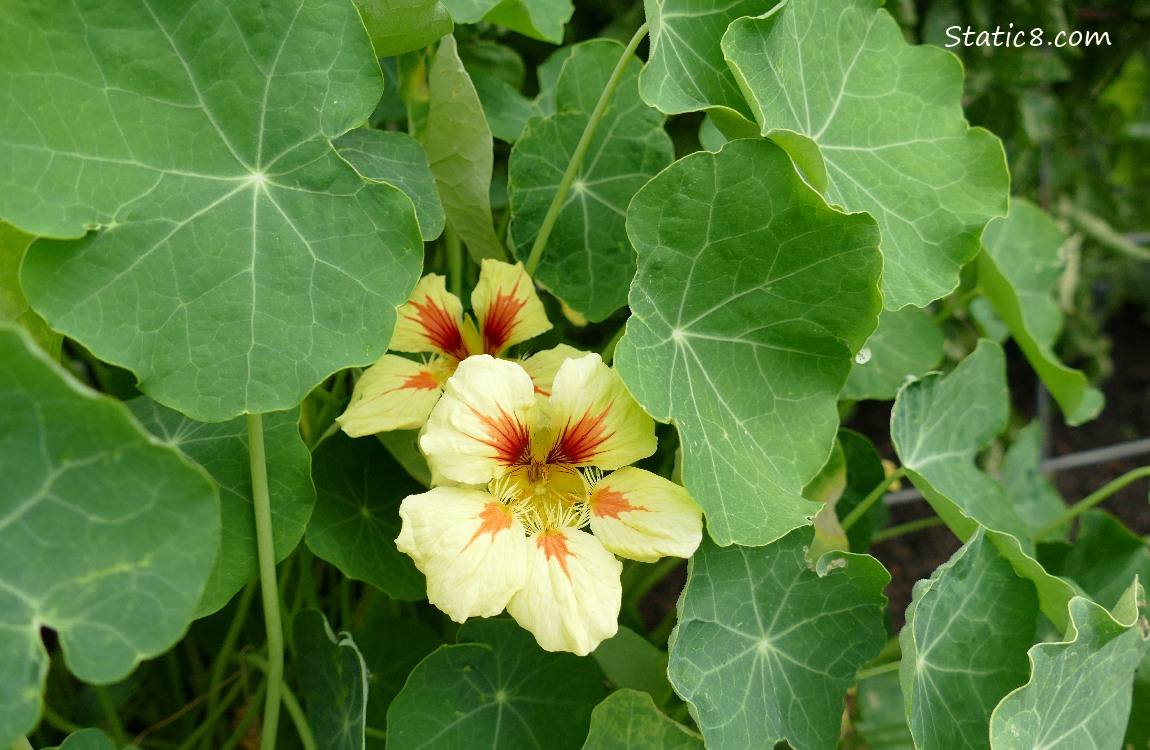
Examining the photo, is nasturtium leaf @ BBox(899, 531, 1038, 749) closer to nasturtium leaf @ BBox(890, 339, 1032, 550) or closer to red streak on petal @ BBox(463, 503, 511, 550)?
nasturtium leaf @ BBox(890, 339, 1032, 550)

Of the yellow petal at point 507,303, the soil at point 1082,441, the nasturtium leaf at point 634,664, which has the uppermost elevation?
the yellow petal at point 507,303

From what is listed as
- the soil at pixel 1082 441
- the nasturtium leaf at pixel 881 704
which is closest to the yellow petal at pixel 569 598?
the nasturtium leaf at pixel 881 704

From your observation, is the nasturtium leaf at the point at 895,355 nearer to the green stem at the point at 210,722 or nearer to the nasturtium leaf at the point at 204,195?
the nasturtium leaf at the point at 204,195

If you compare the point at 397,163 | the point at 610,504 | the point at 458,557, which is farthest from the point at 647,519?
the point at 397,163

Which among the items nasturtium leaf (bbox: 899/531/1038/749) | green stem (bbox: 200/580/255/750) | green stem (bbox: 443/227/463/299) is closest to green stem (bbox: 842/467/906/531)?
nasturtium leaf (bbox: 899/531/1038/749)

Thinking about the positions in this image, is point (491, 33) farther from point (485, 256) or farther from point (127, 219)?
point (127, 219)

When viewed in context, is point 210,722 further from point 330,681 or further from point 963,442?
point 963,442
